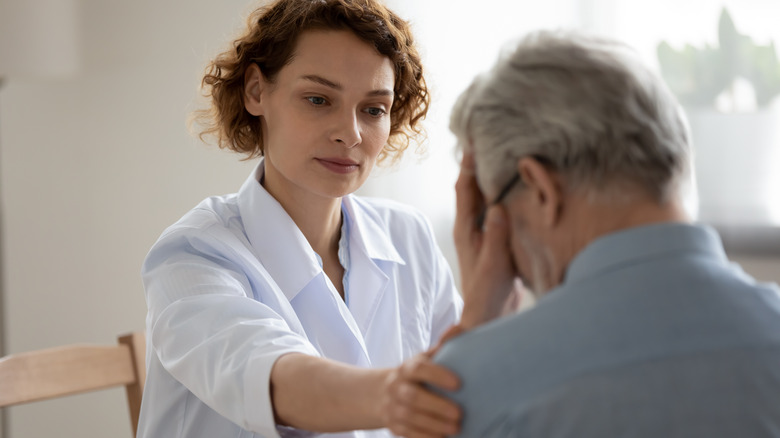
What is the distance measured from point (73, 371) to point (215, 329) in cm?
57

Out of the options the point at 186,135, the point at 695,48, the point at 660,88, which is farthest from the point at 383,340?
the point at 186,135

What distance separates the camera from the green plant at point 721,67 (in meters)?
2.29

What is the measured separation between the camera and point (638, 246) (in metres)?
0.81

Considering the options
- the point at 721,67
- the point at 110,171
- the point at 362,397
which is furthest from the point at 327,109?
the point at 110,171

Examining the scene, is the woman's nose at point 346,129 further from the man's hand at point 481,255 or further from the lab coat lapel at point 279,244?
the man's hand at point 481,255

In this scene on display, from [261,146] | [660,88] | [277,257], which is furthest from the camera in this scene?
[261,146]

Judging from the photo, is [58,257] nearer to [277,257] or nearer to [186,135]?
[186,135]

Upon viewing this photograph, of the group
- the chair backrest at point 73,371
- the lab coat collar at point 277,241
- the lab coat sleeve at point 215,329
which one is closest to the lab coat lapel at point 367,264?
the lab coat collar at point 277,241

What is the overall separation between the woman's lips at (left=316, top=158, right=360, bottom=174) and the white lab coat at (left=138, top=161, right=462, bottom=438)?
115 millimetres

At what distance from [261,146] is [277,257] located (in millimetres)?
348

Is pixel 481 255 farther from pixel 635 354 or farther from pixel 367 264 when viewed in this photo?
pixel 367 264

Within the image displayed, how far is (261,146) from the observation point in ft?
5.76

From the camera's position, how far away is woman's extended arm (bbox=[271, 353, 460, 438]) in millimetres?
804

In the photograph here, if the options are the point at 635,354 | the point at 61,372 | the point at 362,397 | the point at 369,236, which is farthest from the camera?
the point at 369,236
